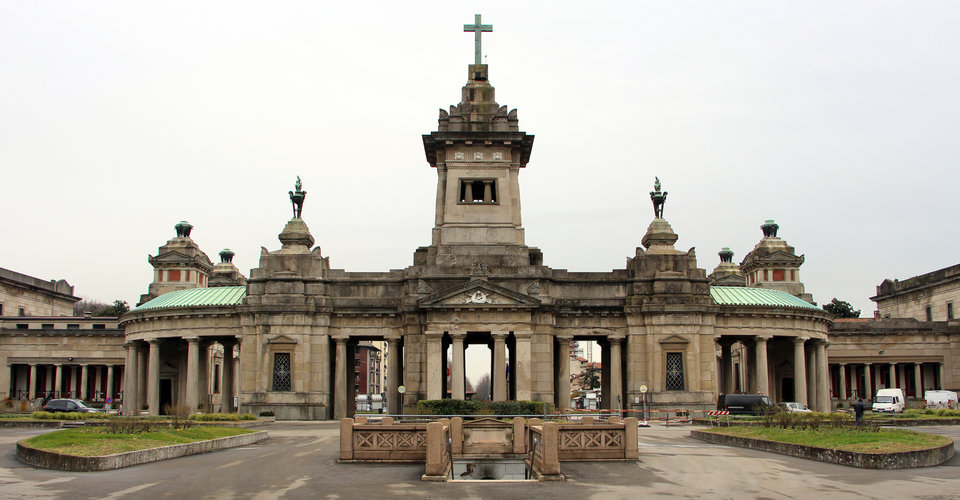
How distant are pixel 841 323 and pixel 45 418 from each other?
63305 millimetres

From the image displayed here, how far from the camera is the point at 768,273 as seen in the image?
97.4 m

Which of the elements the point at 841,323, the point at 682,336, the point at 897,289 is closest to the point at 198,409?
the point at 682,336

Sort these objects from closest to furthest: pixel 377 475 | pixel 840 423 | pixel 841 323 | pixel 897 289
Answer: pixel 377 475
pixel 840 423
pixel 841 323
pixel 897 289

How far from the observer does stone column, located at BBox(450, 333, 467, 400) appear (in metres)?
57.0

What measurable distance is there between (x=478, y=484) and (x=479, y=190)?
1550 inches

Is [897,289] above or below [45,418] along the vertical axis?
above

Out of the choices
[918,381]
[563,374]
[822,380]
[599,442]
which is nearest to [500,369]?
[563,374]

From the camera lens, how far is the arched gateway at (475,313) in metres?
57.7

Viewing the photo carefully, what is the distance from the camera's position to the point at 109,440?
30328 millimetres

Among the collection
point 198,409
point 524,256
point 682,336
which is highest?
→ point 524,256

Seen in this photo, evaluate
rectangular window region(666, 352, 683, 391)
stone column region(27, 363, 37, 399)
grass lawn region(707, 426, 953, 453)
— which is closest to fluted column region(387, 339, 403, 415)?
rectangular window region(666, 352, 683, 391)

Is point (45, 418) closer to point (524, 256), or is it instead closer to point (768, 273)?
point (524, 256)

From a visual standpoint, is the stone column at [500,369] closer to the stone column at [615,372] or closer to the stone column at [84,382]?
the stone column at [615,372]

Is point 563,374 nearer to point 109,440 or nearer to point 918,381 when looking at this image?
point 109,440
